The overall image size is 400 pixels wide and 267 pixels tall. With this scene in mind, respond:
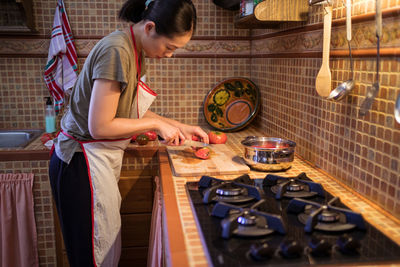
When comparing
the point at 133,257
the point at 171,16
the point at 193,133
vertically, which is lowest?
→ the point at 133,257

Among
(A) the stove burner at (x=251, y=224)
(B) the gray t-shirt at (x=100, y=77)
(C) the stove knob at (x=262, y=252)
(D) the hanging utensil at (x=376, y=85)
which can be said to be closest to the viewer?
(C) the stove knob at (x=262, y=252)

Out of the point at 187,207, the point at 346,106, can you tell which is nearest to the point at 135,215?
the point at 187,207

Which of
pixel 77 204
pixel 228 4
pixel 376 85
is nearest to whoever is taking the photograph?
pixel 376 85

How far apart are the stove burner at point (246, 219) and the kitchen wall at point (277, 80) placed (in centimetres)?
40

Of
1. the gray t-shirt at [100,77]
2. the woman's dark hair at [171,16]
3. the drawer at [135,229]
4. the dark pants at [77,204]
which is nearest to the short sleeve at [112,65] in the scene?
the gray t-shirt at [100,77]

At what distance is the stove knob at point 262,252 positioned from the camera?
807mm

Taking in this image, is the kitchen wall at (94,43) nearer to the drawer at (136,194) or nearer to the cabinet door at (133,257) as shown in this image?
the drawer at (136,194)

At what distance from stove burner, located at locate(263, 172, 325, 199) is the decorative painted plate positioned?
3.31 feet

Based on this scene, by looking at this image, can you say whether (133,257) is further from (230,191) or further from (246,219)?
(246,219)

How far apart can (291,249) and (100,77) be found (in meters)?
0.76

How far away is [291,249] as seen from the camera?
2.67 ft

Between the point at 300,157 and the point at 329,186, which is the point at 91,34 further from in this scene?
the point at 329,186

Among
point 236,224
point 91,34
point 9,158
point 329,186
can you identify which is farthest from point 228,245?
point 91,34

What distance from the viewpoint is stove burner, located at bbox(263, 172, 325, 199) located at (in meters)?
1.18
